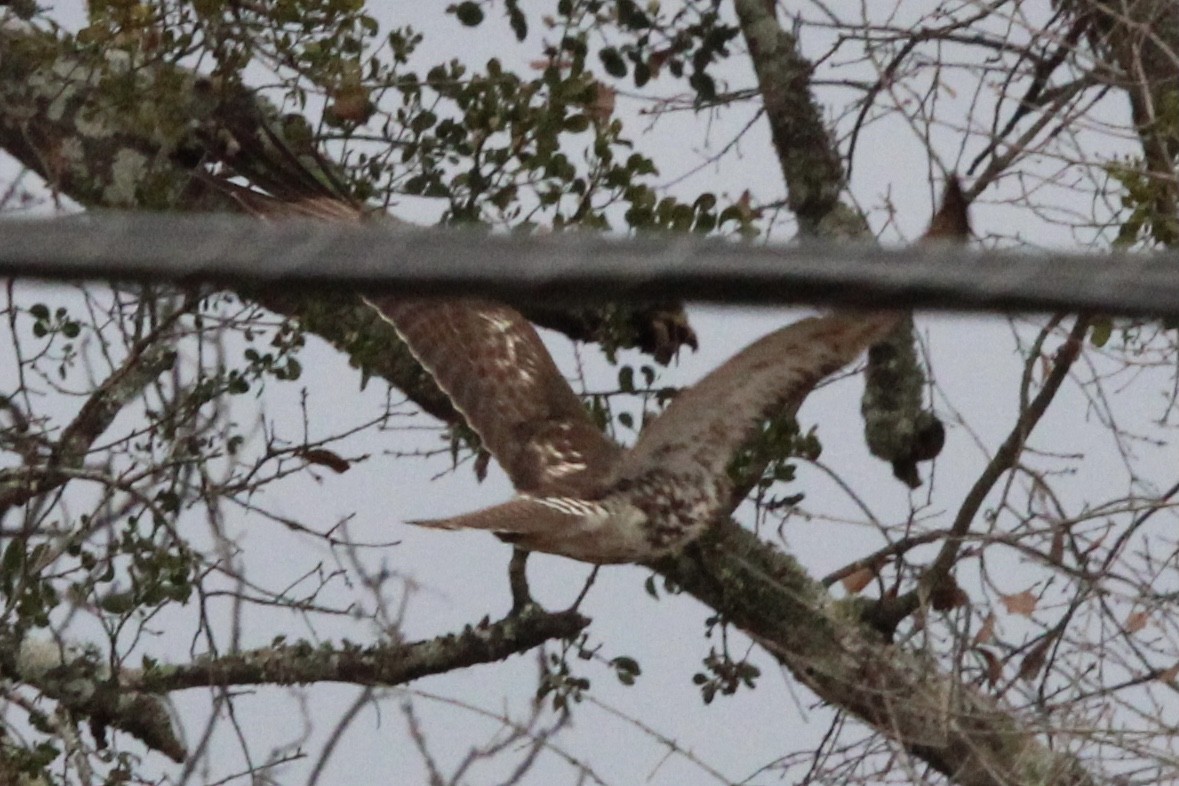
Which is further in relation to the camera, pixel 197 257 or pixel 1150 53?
pixel 1150 53

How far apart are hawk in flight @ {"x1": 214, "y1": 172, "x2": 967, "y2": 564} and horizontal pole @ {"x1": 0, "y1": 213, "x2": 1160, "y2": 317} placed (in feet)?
7.43

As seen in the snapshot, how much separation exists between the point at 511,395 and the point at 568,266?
3176mm

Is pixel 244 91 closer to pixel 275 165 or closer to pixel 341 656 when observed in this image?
pixel 275 165

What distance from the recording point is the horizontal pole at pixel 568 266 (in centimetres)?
82

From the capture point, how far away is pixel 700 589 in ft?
13.3

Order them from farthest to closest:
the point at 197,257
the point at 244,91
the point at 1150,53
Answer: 1. the point at 1150,53
2. the point at 244,91
3. the point at 197,257

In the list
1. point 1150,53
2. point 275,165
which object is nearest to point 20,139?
point 275,165

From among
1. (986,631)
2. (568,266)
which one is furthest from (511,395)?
(568,266)

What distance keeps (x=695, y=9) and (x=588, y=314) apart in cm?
69

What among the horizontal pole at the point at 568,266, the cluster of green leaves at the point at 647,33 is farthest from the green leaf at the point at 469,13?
the horizontal pole at the point at 568,266

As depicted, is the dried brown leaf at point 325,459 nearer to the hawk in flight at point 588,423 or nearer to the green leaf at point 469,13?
the hawk in flight at point 588,423

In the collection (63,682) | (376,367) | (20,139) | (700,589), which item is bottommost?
(63,682)

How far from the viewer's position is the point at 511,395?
13.2 ft

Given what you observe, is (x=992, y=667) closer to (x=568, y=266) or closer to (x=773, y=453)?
(x=773, y=453)
